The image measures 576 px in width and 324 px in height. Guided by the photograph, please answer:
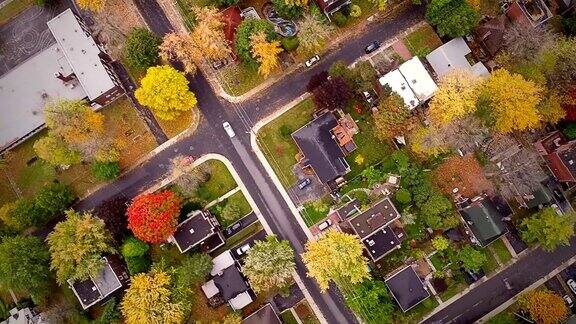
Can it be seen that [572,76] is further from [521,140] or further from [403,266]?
[403,266]

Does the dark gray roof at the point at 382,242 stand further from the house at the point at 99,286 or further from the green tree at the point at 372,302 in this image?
the house at the point at 99,286

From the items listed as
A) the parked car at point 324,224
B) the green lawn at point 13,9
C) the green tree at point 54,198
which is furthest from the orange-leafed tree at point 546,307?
the green lawn at point 13,9

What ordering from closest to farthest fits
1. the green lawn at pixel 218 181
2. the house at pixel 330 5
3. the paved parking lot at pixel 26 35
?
the house at pixel 330 5
the green lawn at pixel 218 181
the paved parking lot at pixel 26 35

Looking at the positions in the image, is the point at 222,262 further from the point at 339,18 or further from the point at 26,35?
the point at 26,35

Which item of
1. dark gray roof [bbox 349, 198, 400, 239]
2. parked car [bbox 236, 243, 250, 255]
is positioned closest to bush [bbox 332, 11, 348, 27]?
dark gray roof [bbox 349, 198, 400, 239]

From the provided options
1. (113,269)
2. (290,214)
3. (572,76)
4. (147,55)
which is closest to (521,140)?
(572,76)
